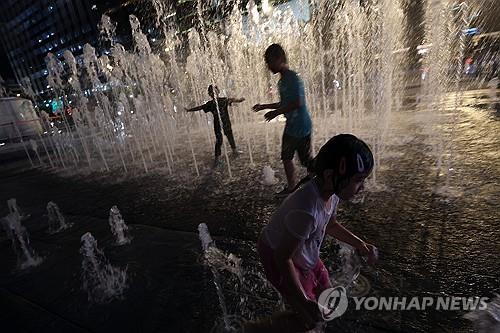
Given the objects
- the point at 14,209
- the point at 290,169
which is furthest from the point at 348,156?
the point at 14,209

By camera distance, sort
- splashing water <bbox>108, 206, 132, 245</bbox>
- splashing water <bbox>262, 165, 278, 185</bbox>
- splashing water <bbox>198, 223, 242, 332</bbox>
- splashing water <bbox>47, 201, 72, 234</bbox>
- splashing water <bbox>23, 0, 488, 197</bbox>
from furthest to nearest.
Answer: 1. splashing water <bbox>23, 0, 488, 197</bbox>
2. splashing water <bbox>262, 165, 278, 185</bbox>
3. splashing water <bbox>47, 201, 72, 234</bbox>
4. splashing water <bbox>108, 206, 132, 245</bbox>
5. splashing water <bbox>198, 223, 242, 332</bbox>

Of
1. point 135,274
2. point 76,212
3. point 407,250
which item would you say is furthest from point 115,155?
point 407,250

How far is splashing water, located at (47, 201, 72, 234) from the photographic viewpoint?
196 inches

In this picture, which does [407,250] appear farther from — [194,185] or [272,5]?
[272,5]

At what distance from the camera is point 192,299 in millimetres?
2771

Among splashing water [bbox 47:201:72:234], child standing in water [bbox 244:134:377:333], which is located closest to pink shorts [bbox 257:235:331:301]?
child standing in water [bbox 244:134:377:333]


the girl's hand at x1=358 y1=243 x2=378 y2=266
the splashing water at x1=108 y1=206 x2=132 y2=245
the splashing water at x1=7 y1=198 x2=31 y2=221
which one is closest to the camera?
the girl's hand at x1=358 y1=243 x2=378 y2=266

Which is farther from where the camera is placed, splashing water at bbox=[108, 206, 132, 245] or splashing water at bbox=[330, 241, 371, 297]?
splashing water at bbox=[108, 206, 132, 245]

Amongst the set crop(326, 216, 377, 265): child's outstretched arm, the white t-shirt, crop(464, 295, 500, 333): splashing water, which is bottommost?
crop(464, 295, 500, 333): splashing water

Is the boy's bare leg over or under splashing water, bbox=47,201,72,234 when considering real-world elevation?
over

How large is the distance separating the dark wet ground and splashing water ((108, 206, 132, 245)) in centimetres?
12

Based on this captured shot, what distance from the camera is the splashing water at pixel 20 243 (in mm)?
4020

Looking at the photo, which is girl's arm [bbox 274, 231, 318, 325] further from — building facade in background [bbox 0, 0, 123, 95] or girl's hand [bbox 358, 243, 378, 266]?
building facade in background [bbox 0, 0, 123, 95]

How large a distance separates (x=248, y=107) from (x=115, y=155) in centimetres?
638
